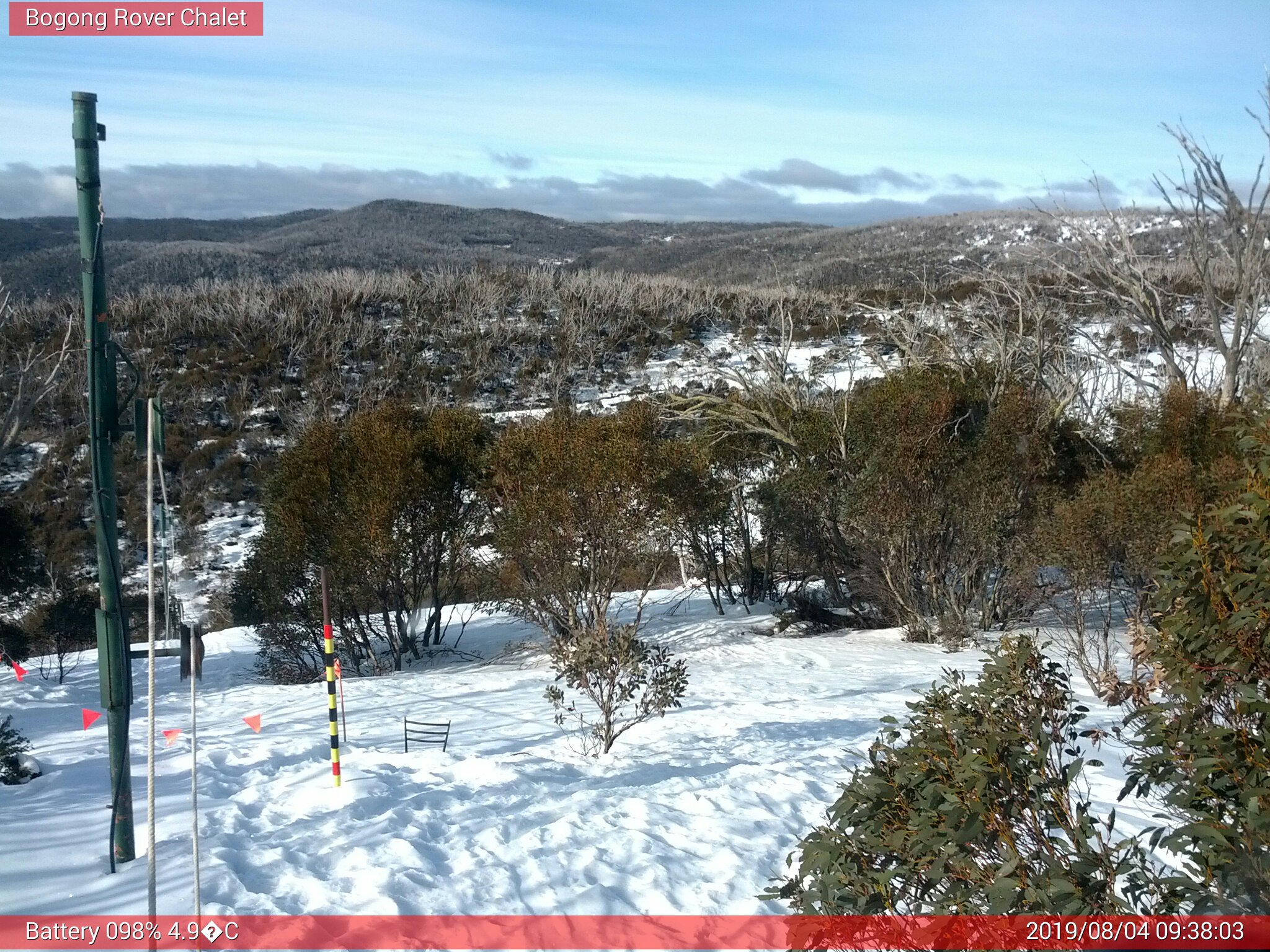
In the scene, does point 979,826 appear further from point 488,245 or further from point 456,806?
point 488,245

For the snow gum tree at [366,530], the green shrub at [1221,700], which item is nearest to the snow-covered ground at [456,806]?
the green shrub at [1221,700]

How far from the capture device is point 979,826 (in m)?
2.39

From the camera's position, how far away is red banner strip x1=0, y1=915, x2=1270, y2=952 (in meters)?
2.11

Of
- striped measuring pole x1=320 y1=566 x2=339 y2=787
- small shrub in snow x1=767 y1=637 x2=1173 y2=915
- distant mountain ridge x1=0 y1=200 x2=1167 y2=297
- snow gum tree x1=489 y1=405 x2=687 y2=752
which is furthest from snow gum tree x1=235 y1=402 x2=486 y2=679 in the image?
distant mountain ridge x1=0 y1=200 x2=1167 y2=297

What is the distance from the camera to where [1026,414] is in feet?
43.5

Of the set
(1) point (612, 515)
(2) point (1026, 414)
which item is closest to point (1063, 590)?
(2) point (1026, 414)

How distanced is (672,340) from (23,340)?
27235 millimetres

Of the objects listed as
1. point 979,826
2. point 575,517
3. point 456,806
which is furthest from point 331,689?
point 575,517

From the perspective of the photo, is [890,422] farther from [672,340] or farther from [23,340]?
[23,340]

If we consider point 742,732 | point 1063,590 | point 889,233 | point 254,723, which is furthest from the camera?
point 889,233

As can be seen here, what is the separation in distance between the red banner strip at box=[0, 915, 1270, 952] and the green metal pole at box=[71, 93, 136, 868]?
0.69 meters

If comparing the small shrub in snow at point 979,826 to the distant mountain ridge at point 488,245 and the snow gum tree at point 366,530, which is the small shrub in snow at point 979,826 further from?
the distant mountain ridge at point 488,245

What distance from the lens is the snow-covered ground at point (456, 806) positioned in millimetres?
4512

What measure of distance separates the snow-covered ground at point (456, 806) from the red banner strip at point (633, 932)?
0.13 meters
